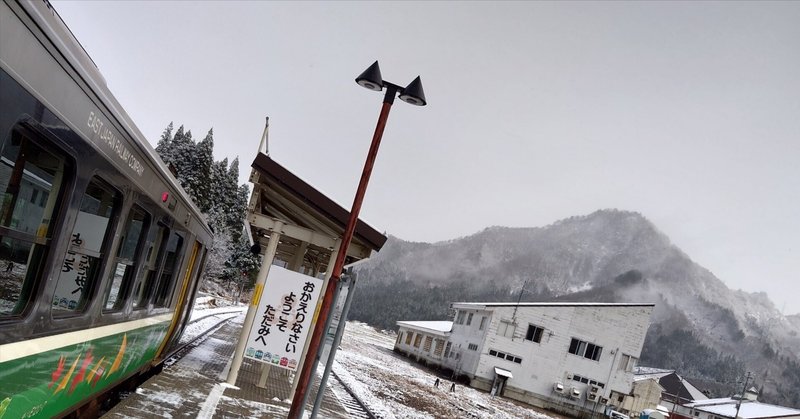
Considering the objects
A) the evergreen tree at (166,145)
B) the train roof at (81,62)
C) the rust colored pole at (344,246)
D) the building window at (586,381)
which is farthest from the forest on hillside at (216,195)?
the train roof at (81,62)

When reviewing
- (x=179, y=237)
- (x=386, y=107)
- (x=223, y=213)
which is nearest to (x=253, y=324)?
(x=179, y=237)

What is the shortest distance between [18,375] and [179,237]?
5012mm

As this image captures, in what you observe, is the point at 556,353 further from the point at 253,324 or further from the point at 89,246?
the point at 89,246

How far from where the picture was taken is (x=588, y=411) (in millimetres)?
37625

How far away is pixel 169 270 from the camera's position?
8.84m

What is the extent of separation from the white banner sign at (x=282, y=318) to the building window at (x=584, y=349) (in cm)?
2983

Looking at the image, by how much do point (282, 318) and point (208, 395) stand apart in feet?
Result: 5.79

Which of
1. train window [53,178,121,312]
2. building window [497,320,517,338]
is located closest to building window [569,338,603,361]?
building window [497,320,517,338]

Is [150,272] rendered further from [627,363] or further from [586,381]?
[627,363]

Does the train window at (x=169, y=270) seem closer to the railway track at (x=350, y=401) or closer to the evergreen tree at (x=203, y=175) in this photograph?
the railway track at (x=350, y=401)

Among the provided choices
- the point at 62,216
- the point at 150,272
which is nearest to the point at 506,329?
the point at 150,272

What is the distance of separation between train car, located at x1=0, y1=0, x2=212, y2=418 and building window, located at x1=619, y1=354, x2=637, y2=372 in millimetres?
36382

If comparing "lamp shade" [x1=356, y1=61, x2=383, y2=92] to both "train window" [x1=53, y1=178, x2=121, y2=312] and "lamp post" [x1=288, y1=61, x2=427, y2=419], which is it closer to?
"lamp post" [x1=288, y1=61, x2=427, y2=419]

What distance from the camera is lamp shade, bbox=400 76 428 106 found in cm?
855
